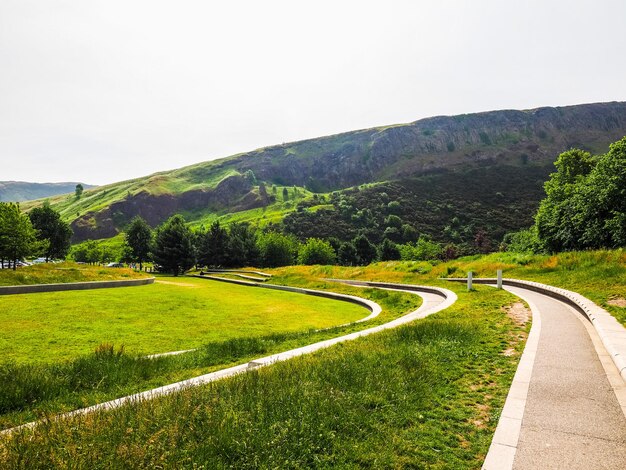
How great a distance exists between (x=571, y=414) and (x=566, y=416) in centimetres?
13

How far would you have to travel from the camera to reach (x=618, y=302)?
1154 cm

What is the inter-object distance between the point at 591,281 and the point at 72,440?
20051mm

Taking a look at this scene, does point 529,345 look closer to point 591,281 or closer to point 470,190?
point 591,281

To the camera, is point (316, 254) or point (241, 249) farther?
point (316, 254)

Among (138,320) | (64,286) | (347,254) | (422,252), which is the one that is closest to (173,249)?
(64,286)

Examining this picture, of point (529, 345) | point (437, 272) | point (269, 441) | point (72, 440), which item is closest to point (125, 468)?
point (72, 440)

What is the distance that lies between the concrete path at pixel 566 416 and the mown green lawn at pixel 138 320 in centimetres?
882

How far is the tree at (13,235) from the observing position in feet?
142

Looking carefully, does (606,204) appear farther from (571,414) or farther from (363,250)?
(363,250)

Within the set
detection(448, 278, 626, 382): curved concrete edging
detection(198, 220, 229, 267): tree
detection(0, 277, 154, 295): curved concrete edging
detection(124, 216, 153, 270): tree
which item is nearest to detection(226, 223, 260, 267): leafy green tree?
detection(198, 220, 229, 267): tree

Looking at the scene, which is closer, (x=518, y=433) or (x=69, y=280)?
(x=518, y=433)

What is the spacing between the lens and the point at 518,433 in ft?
13.7

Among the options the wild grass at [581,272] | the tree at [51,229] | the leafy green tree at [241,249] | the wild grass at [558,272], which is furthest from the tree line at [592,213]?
the tree at [51,229]

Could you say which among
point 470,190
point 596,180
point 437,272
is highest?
point 470,190
